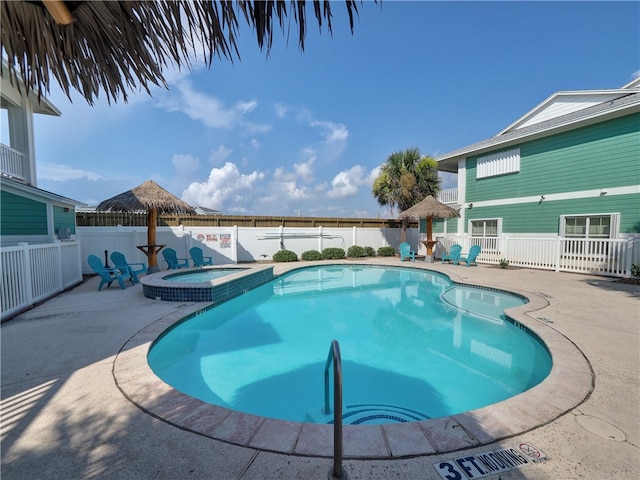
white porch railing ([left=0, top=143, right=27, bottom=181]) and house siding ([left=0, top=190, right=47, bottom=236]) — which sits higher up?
white porch railing ([left=0, top=143, right=27, bottom=181])

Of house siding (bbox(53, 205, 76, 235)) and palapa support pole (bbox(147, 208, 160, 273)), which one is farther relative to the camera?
palapa support pole (bbox(147, 208, 160, 273))

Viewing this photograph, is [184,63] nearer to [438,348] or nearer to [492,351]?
[438,348]

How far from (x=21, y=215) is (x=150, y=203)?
3008 millimetres

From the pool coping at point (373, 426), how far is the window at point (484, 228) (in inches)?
471

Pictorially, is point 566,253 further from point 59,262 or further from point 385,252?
point 59,262

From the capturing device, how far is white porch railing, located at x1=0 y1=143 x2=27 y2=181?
319 inches

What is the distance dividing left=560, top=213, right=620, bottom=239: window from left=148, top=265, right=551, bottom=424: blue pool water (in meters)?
6.14

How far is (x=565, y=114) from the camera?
12164 millimetres

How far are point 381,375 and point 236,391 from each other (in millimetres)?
2053


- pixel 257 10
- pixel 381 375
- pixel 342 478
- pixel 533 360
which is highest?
pixel 257 10

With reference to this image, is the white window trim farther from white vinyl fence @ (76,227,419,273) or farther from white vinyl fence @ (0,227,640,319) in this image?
white vinyl fence @ (76,227,419,273)

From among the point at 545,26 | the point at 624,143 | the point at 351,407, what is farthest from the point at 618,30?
the point at 351,407

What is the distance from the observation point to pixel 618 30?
896 cm

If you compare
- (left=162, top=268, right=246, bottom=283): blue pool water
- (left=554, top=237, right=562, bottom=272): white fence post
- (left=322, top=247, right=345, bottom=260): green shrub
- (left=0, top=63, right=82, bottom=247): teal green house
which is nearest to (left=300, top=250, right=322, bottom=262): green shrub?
(left=322, top=247, right=345, bottom=260): green shrub
